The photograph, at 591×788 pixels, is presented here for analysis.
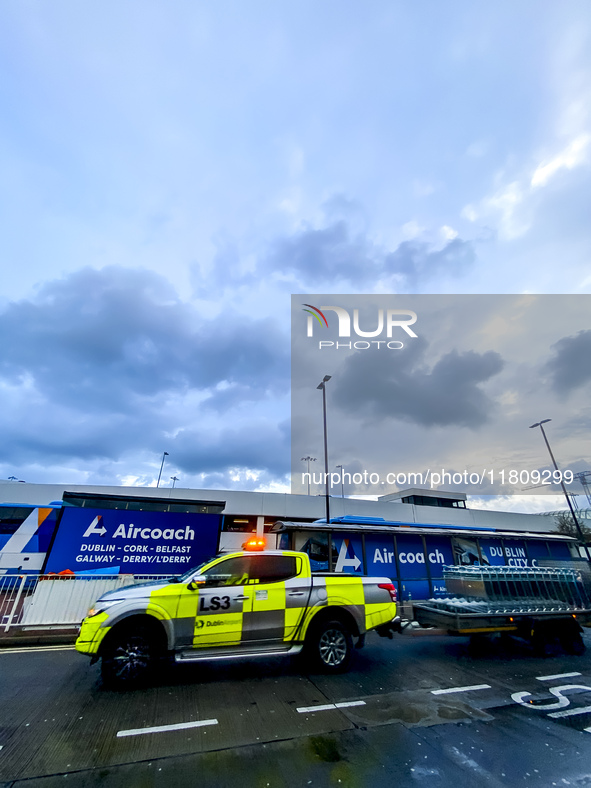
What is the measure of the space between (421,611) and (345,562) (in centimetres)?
471

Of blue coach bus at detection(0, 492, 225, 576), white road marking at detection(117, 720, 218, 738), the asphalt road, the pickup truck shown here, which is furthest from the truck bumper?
blue coach bus at detection(0, 492, 225, 576)

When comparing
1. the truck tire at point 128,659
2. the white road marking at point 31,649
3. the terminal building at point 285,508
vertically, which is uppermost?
the terminal building at point 285,508

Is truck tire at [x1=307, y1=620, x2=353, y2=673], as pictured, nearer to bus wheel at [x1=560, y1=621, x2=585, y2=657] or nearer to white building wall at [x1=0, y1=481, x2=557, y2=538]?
bus wheel at [x1=560, y1=621, x2=585, y2=657]

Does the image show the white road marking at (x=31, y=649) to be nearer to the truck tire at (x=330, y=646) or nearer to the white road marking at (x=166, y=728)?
the white road marking at (x=166, y=728)

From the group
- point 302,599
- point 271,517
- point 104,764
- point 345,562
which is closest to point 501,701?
point 302,599

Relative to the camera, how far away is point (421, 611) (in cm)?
806

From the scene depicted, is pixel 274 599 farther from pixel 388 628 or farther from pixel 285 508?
pixel 285 508

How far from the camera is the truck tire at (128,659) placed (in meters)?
5.41

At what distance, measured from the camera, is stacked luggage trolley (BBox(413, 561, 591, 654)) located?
749 centimetres

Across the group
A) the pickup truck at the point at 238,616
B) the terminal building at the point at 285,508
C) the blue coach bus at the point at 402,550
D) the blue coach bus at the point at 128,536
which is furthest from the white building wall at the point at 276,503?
the pickup truck at the point at 238,616

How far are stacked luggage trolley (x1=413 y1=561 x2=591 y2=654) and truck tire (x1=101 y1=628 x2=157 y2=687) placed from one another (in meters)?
5.68

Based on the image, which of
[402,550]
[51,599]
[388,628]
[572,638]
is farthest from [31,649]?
[572,638]

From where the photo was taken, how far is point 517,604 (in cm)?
802

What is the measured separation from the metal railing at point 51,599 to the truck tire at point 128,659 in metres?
4.08
